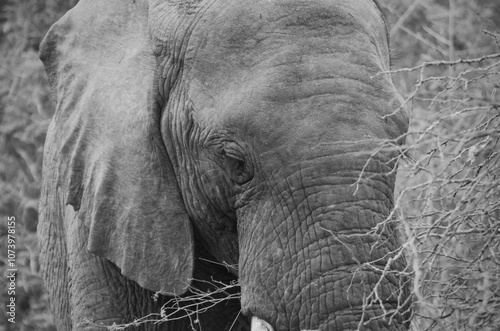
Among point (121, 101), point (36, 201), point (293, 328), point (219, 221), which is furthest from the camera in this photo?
point (36, 201)

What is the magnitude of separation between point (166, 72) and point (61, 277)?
117 cm

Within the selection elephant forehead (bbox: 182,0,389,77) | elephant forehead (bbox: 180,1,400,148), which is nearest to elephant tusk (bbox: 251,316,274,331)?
elephant forehead (bbox: 180,1,400,148)

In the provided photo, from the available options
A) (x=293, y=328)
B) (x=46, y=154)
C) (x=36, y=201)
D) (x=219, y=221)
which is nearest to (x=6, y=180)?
(x=36, y=201)

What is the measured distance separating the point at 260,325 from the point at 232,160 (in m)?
0.50

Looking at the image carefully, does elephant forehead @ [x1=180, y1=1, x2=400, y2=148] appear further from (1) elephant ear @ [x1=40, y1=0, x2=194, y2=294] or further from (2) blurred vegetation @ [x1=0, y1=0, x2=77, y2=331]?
(2) blurred vegetation @ [x1=0, y1=0, x2=77, y2=331]

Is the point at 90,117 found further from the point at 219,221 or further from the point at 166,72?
the point at 219,221

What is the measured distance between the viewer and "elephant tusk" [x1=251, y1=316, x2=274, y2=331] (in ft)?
9.32

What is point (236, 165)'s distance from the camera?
9.74 feet

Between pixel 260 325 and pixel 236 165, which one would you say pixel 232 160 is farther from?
pixel 260 325

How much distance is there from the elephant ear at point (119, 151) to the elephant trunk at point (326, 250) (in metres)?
0.37

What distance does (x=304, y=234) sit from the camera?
9.25 feet

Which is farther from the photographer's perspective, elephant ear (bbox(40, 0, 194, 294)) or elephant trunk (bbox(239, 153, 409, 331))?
elephant ear (bbox(40, 0, 194, 294))

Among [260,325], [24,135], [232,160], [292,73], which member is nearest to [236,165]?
[232,160]

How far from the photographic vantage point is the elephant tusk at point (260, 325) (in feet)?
9.32
